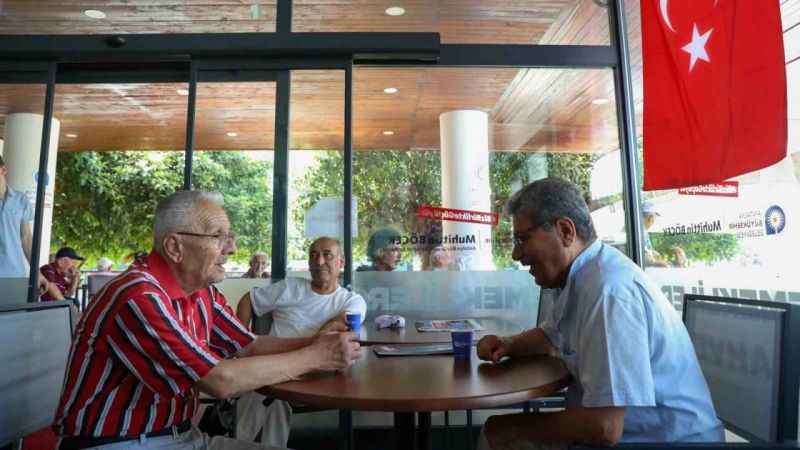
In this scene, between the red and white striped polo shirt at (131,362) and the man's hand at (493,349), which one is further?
the man's hand at (493,349)

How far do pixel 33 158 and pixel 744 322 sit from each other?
4.33 meters

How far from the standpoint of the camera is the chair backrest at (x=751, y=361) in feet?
4.71

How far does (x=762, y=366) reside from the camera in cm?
153

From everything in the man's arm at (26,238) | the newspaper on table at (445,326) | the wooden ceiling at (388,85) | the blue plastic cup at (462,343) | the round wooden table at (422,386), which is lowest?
the round wooden table at (422,386)

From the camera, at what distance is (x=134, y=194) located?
21.2ft

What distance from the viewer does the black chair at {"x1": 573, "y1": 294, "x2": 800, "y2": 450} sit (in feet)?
4.66

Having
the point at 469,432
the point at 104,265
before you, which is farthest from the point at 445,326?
the point at 104,265

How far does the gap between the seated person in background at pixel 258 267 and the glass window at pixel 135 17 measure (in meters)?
1.55

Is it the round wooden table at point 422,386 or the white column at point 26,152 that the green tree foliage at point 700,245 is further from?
the white column at point 26,152

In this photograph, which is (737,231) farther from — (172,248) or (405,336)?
(172,248)

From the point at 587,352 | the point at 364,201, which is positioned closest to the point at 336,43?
the point at 364,201

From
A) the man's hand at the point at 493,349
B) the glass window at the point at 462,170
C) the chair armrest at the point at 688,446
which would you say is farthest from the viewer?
the glass window at the point at 462,170

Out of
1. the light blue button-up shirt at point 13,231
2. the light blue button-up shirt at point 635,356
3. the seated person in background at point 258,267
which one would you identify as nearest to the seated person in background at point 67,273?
the light blue button-up shirt at point 13,231

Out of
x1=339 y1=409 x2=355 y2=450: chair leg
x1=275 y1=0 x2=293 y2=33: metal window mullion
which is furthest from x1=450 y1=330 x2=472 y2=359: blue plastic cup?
x1=275 y1=0 x2=293 y2=33: metal window mullion
